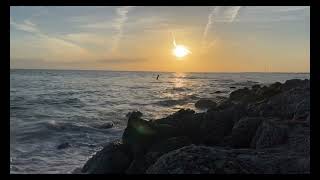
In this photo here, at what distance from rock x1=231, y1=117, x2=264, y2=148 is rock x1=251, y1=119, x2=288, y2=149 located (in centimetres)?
42

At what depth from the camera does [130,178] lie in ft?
9.64

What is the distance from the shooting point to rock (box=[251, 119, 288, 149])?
8.12 m

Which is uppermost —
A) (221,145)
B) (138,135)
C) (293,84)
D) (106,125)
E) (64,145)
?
(293,84)

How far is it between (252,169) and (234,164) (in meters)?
0.38

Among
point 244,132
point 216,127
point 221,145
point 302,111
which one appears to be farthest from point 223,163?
point 216,127

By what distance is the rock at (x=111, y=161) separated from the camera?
9.05 metres

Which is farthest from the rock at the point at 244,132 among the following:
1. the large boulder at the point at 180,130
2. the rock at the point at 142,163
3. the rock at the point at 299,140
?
the rock at the point at 142,163

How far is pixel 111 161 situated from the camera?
9109 millimetres

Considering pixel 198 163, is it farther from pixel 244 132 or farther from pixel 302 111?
pixel 302 111

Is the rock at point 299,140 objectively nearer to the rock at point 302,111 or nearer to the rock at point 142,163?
the rock at point 302,111

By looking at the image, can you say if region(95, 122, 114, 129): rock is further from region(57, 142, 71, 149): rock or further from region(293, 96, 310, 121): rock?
region(293, 96, 310, 121): rock

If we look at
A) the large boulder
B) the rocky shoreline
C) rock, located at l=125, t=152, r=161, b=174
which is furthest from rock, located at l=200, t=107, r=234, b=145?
rock, located at l=125, t=152, r=161, b=174

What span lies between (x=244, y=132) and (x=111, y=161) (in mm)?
3371
